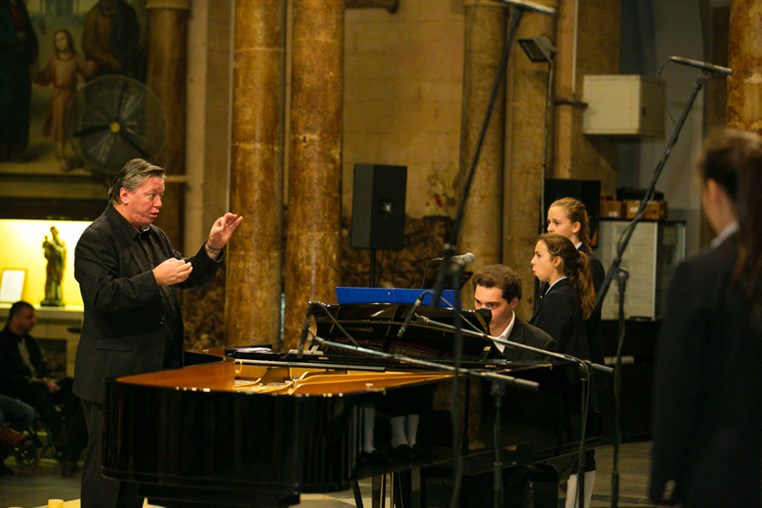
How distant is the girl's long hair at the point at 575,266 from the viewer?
621 cm

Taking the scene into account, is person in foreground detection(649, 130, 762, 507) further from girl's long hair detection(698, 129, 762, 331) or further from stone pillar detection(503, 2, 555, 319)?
stone pillar detection(503, 2, 555, 319)

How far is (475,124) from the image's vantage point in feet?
39.0

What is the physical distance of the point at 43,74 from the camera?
1349 centimetres

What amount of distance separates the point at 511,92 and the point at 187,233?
11.1 ft

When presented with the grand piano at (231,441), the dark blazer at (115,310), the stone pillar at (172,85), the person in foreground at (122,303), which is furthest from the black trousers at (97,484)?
the stone pillar at (172,85)

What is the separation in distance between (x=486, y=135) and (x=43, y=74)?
184 inches

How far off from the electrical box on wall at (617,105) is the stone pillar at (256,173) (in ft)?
10.2

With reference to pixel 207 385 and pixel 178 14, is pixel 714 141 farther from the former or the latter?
pixel 178 14

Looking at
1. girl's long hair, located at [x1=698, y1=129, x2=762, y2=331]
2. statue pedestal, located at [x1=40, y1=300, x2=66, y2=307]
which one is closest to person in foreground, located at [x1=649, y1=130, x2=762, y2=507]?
girl's long hair, located at [x1=698, y1=129, x2=762, y2=331]

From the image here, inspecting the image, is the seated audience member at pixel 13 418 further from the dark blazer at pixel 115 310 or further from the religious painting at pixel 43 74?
the religious painting at pixel 43 74

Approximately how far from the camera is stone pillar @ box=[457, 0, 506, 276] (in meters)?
11.8

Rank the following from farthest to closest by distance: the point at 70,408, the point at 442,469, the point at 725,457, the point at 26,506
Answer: the point at 70,408 → the point at 26,506 → the point at 442,469 → the point at 725,457

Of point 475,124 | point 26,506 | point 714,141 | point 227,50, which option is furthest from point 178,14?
point 714,141

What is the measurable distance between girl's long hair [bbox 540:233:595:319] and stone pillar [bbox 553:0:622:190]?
5.69 metres
